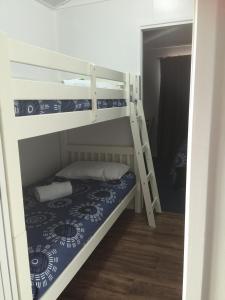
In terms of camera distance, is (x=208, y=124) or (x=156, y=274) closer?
(x=208, y=124)

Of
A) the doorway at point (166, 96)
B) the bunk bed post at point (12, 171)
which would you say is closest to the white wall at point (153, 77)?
the doorway at point (166, 96)

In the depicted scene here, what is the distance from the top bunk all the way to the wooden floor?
1.22 meters

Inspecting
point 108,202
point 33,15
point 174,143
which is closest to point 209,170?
point 108,202

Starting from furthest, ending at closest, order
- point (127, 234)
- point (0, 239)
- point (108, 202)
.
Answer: point (127, 234)
point (108, 202)
point (0, 239)

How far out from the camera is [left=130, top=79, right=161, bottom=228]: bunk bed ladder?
266 centimetres

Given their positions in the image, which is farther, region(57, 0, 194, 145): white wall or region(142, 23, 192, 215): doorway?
region(142, 23, 192, 215): doorway

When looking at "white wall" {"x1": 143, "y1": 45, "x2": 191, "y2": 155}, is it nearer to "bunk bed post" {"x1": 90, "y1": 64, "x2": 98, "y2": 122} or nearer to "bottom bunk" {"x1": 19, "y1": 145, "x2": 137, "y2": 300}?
"bottom bunk" {"x1": 19, "y1": 145, "x2": 137, "y2": 300}

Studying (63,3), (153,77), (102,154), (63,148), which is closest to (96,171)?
(102,154)

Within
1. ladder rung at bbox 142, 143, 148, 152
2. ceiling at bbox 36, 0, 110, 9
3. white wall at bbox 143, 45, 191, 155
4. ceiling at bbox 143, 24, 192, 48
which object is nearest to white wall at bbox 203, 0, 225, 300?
ladder rung at bbox 142, 143, 148, 152

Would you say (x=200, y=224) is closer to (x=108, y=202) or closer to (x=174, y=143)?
(x=108, y=202)

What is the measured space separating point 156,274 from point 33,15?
2.84 meters

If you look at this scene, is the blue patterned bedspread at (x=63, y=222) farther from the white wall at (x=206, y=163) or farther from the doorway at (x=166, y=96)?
the doorway at (x=166, y=96)

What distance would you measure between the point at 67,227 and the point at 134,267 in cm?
79

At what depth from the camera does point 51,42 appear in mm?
3070
